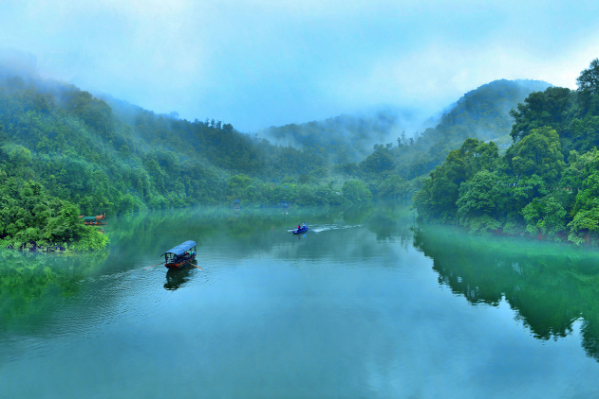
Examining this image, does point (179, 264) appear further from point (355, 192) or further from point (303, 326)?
point (355, 192)

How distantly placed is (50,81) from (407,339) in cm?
12505

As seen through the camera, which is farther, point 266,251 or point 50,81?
point 50,81

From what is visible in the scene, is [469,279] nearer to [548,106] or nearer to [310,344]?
[310,344]

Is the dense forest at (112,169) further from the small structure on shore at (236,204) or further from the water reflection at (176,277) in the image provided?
the water reflection at (176,277)

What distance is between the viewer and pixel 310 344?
1800cm

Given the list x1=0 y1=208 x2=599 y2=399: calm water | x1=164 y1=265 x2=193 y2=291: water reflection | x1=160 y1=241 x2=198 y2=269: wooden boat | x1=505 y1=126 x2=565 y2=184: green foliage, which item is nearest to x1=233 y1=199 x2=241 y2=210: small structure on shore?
x1=0 y1=208 x2=599 y2=399: calm water

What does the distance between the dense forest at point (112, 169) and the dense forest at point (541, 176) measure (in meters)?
44.2

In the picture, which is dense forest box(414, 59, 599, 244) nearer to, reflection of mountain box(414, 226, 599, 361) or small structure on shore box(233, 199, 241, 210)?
reflection of mountain box(414, 226, 599, 361)

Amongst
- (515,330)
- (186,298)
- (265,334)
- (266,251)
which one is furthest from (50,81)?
(515,330)

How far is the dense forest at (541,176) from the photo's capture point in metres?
37.9

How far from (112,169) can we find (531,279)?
87256 millimetres

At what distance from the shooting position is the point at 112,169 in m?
89.9

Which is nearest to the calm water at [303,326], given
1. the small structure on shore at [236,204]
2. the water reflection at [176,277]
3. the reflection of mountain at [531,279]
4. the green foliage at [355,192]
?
the reflection of mountain at [531,279]

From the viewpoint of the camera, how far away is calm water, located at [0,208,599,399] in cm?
1495
